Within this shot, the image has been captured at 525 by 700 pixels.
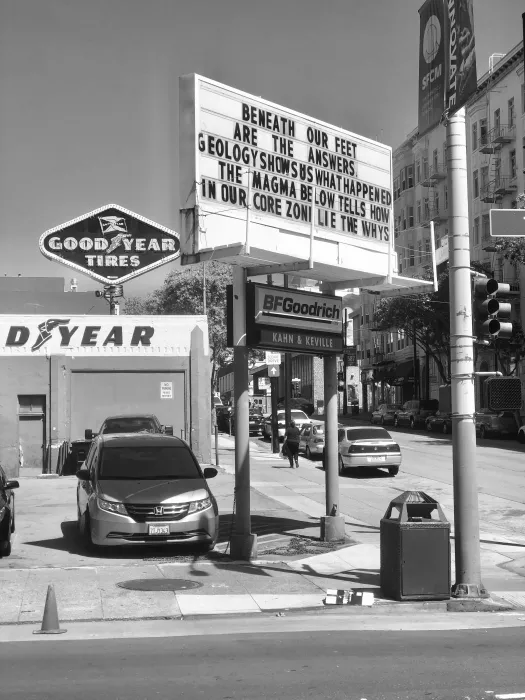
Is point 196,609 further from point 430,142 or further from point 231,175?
point 430,142

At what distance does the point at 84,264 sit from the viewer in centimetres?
3759

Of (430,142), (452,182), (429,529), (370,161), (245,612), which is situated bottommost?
(245,612)

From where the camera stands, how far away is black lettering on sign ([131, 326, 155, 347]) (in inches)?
1272

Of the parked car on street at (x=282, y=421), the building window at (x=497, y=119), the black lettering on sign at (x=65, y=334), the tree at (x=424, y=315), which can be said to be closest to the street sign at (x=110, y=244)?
the black lettering on sign at (x=65, y=334)

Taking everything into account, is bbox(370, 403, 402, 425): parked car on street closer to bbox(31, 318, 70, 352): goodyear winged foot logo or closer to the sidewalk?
bbox(31, 318, 70, 352): goodyear winged foot logo

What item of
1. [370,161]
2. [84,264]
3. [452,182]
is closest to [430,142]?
[84,264]

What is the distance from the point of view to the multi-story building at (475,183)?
2194 inches

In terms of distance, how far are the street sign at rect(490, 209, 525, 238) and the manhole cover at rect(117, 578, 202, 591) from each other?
20.2ft

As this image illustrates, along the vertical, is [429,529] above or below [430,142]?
below

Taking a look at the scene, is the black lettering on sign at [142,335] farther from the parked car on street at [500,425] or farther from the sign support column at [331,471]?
the parked car on street at [500,425]

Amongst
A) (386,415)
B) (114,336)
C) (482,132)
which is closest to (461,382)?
(114,336)

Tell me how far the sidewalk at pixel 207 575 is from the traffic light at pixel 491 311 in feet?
11.0

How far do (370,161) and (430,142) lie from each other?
5472 cm

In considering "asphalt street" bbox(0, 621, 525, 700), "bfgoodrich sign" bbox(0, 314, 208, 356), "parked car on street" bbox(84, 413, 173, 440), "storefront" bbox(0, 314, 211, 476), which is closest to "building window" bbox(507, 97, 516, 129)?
"storefront" bbox(0, 314, 211, 476)
